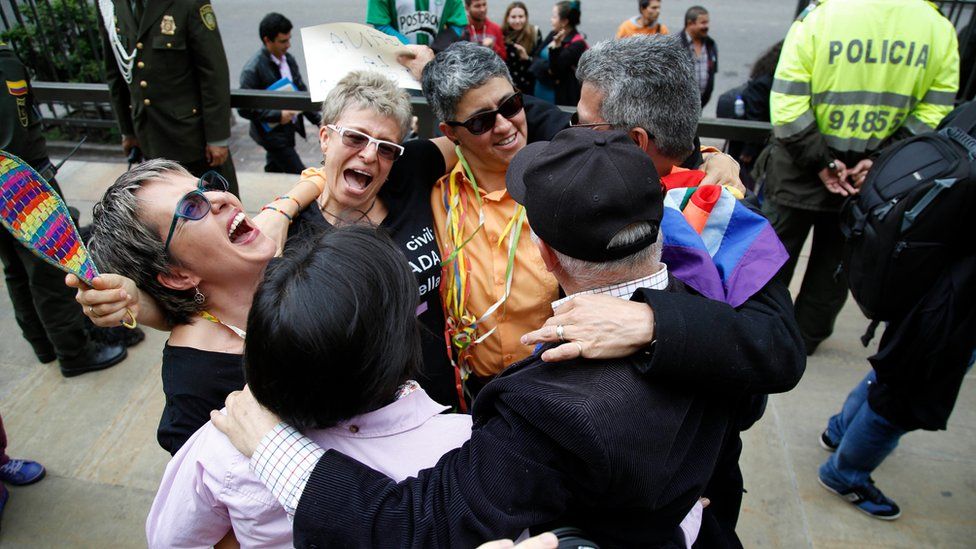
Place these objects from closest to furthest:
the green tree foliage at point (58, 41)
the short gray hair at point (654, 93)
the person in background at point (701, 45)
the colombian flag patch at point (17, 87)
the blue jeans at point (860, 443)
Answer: the short gray hair at point (654, 93) < the blue jeans at point (860, 443) < the colombian flag patch at point (17, 87) < the green tree foliage at point (58, 41) < the person in background at point (701, 45)

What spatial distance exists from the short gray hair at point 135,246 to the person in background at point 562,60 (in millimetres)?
4632

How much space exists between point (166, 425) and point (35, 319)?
272 cm

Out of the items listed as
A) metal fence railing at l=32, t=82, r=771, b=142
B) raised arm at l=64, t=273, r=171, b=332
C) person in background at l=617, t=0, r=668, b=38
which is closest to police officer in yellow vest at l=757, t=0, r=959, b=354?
metal fence railing at l=32, t=82, r=771, b=142

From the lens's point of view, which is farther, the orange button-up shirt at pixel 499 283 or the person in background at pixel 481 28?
the person in background at pixel 481 28

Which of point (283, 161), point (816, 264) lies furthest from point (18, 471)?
point (816, 264)

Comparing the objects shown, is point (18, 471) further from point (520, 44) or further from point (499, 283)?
point (520, 44)

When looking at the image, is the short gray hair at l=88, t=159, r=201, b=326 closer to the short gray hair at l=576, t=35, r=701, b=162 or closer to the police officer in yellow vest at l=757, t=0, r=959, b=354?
the short gray hair at l=576, t=35, r=701, b=162

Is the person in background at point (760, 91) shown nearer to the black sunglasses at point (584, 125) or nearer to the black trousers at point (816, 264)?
the black trousers at point (816, 264)

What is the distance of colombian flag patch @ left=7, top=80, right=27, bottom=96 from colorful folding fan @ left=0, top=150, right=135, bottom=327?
75.7 inches

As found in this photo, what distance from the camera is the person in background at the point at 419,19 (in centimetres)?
380

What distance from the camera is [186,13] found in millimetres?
3748

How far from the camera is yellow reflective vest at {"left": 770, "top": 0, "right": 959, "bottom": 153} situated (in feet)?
9.64

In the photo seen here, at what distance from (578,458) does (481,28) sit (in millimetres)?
5437

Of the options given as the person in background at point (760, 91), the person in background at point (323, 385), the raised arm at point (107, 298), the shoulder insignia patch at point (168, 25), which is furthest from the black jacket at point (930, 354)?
the shoulder insignia patch at point (168, 25)
